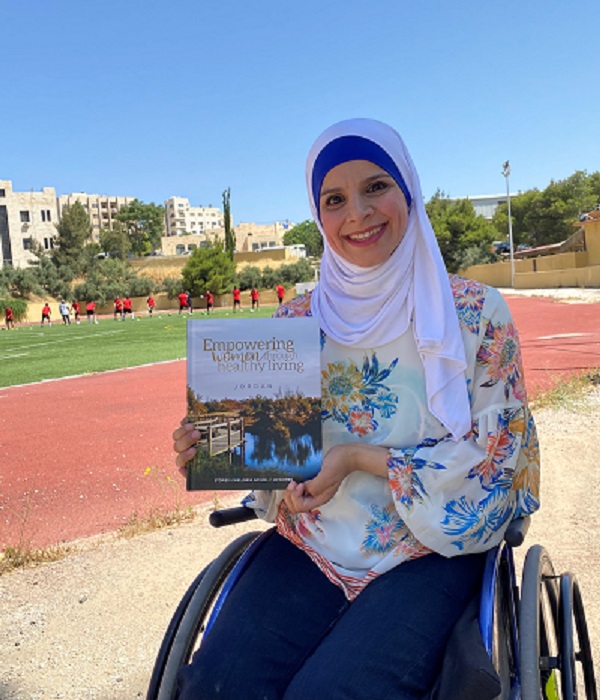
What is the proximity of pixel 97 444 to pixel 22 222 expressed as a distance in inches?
3995

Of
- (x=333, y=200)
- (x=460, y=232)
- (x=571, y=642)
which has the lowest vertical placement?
(x=571, y=642)

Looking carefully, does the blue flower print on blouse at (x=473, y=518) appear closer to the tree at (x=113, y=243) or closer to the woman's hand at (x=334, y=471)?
the woman's hand at (x=334, y=471)

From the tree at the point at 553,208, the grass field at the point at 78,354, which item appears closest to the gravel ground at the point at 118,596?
the grass field at the point at 78,354

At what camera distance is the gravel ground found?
3.11 meters

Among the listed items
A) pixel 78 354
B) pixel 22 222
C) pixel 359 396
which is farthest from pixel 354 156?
pixel 22 222

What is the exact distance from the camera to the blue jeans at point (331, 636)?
1.74 m

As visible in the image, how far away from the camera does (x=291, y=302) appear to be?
245 cm

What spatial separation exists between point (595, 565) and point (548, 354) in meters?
9.58

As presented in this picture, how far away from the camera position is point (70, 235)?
274 feet

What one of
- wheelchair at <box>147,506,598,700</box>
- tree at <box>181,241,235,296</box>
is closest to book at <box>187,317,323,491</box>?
wheelchair at <box>147,506,598,700</box>

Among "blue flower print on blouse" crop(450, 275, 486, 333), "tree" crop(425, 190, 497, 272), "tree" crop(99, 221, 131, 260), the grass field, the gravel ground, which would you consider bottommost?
the gravel ground

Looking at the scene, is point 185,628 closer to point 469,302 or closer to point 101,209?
point 469,302

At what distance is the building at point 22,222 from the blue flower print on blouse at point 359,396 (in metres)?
102

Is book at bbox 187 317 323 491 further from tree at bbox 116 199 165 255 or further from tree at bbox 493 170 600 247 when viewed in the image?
tree at bbox 116 199 165 255
